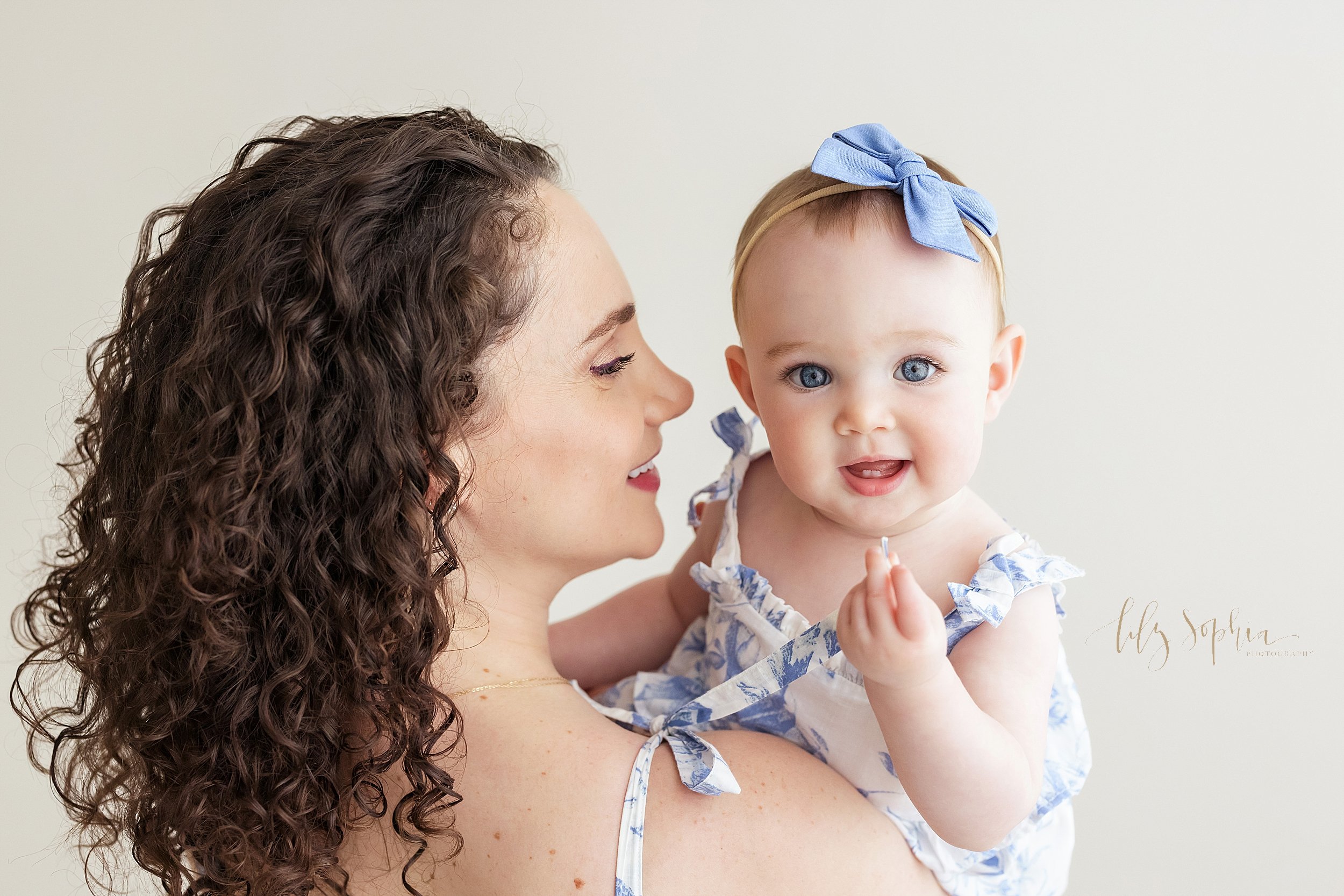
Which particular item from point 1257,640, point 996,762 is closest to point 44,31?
point 996,762

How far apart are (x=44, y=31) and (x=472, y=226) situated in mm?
2012

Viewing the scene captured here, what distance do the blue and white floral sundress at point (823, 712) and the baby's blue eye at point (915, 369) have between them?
249 millimetres

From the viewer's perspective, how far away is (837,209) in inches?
55.2

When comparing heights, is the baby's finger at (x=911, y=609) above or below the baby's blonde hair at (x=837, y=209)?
below

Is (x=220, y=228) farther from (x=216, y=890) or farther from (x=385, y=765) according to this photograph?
(x=216, y=890)

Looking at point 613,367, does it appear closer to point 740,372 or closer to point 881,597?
point 740,372

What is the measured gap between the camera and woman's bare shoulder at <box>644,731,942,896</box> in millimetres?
1301

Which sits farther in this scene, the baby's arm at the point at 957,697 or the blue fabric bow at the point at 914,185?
the blue fabric bow at the point at 914,185

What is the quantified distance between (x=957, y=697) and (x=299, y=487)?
828 mm

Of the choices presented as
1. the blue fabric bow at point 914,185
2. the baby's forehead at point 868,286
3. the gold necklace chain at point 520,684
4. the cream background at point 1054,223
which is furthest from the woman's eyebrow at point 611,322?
the cream background at point 1054,223

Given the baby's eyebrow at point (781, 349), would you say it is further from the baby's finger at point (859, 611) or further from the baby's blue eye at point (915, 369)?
the baby's finger at point (859, 611)

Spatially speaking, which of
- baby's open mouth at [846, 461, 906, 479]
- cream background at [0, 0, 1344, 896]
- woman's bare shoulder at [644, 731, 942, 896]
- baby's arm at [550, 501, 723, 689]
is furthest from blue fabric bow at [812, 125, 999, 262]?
cream background at [0, 0, 1344, 896]

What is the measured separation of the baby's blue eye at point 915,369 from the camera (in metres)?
1.37

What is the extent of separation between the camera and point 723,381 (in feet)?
9.90
